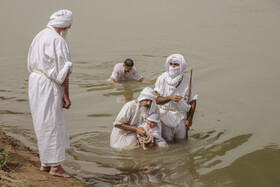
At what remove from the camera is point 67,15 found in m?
5.11

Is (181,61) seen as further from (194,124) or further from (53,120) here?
(53,120)

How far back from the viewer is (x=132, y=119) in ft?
22.0

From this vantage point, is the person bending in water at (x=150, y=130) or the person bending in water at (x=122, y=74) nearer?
the person bending in water at (x=150, y=130)

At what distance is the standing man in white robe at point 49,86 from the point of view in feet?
16.1

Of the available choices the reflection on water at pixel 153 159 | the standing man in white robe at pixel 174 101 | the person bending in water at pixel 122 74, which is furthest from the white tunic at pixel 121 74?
the standing man in white robe at pixel 174 101

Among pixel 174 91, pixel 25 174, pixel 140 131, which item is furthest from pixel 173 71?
pixel 25 174

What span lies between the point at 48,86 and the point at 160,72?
26.6ft

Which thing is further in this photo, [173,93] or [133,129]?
[173,93]

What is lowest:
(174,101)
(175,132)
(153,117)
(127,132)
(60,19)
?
(175,132)

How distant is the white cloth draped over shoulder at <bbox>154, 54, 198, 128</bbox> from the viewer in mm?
7082

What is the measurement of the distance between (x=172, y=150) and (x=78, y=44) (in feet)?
34.2

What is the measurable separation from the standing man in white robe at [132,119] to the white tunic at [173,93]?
0.37m

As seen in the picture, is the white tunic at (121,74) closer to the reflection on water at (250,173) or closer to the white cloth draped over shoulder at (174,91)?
the white cloth draped over shoulder at (174,91)

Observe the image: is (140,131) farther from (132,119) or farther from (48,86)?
(48,86)
